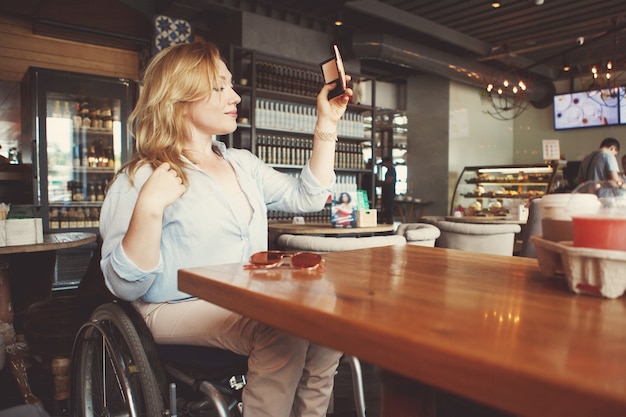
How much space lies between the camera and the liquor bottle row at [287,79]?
247 inches

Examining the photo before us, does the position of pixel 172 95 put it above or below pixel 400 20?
below

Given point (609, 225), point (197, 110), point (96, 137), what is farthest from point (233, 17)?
point (609, 225)

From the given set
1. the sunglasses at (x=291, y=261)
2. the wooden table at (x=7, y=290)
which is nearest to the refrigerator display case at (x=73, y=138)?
the wooden table at (x=7, y=290)

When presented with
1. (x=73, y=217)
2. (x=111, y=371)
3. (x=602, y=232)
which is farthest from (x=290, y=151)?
(x=602, y=232)

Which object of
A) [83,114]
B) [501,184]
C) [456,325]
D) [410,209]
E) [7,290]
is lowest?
[7,290]

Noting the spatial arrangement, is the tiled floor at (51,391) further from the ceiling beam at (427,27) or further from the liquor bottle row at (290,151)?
the ceiling beam at (427,27)

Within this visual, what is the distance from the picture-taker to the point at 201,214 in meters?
1.52

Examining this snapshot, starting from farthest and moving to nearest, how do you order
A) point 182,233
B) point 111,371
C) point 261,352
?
point 111,371 → point 182,233 → point 261,352

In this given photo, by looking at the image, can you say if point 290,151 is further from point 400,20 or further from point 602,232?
point 602,232

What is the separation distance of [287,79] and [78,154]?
8.84 ft

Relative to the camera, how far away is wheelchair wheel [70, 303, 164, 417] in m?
1.27

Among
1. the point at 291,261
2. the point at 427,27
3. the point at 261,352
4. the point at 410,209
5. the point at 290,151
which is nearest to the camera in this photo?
the point at 291,261

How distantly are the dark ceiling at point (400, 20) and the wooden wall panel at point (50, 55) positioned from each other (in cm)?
22

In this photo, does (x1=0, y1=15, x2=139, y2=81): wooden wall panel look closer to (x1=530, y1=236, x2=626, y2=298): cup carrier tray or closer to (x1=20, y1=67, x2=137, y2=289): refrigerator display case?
(x1=20, y1=67, x2=137, y2=289): refrigerator display case
